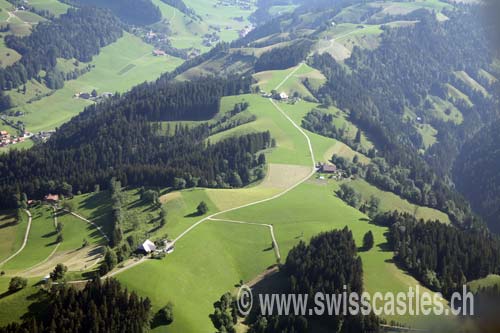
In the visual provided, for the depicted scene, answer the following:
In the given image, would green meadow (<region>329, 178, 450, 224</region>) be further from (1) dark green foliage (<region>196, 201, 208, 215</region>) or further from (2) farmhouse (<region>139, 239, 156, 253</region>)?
(2) farmhouse (<region>139, 239, 156, 253</region>)

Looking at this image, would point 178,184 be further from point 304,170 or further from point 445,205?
point 445,205

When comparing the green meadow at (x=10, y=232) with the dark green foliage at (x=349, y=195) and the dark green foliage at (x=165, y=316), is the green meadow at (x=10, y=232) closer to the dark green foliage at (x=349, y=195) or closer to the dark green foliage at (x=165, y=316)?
the dark green foliage at (x=165, y=316)

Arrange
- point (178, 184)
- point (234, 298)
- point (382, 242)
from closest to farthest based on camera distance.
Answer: point (234, 298)
point (382, 242)
point (178, 184)

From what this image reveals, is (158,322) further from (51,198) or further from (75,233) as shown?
(51,198)

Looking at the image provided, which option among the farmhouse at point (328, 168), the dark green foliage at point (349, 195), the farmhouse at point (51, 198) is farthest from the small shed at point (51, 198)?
the farmhouse at point (328, 168)

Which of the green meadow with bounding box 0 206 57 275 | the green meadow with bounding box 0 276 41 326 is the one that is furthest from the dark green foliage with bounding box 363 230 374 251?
the green meadow with bounding box 0 206 57 275

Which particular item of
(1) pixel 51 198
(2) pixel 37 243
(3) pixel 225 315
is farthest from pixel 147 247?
(1) pixel 51 198

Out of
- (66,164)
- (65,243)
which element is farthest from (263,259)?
(66,164)
